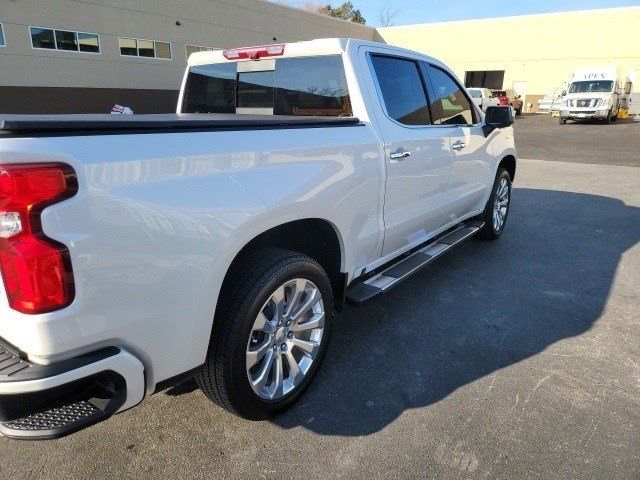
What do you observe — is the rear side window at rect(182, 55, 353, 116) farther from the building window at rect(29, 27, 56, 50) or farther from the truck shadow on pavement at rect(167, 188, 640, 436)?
the building window at rect(29, 27, 56, 50)

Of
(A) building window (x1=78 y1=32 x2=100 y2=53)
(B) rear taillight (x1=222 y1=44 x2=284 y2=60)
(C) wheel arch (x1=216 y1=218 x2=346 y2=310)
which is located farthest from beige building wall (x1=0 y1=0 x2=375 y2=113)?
(C) wheel arch (x1=216 y1=218 x2=346 y2=310)

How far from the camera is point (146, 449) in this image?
7.59 feet

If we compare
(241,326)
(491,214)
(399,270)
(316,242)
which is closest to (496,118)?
(491,214)

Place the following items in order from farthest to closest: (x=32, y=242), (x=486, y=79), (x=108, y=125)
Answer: (x=486, y=79) → (x=108, y=125) → (x=32, y=242)

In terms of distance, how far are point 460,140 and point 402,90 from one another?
2.80 ft

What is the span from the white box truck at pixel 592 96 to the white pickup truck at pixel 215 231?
1055 inches

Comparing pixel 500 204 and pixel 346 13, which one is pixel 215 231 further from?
pixel 346 13

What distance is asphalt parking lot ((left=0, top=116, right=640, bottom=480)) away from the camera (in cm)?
222

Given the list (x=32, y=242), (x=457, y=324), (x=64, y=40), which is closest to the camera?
(x=32, y=242)

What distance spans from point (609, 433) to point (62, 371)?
2.56 meters

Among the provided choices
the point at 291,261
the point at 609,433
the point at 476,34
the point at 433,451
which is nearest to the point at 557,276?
the point at 609,433

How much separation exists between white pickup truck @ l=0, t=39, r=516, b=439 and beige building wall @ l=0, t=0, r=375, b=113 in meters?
17.5

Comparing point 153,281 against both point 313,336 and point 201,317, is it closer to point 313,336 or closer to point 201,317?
point 201,317

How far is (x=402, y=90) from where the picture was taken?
348 cm
